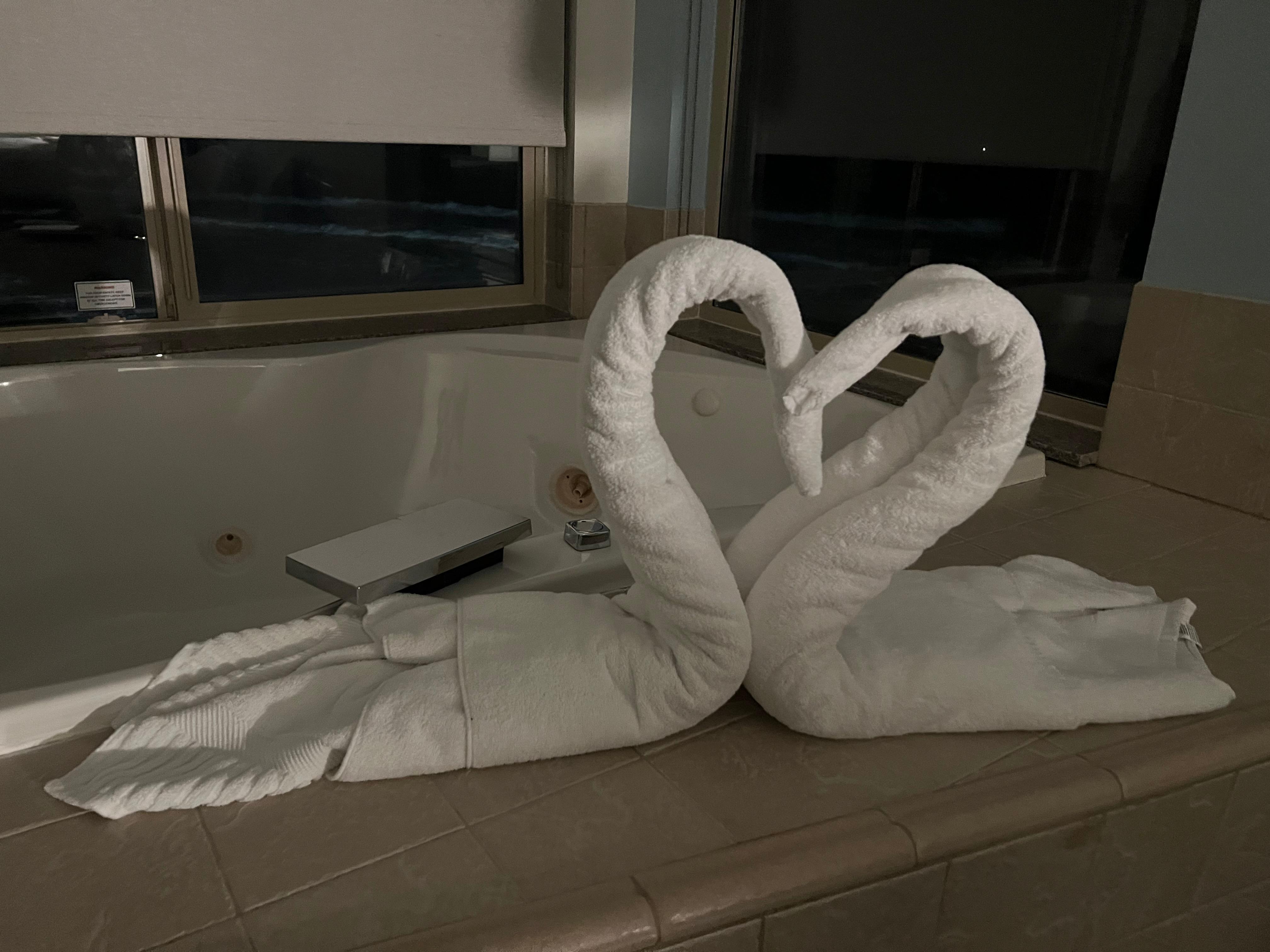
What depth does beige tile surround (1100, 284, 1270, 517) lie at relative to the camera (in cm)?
138

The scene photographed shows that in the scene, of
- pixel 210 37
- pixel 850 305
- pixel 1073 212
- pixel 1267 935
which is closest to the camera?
pixel 1267 935

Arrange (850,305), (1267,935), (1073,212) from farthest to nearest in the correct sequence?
(850,305) < (1073,212) < (1267,935)

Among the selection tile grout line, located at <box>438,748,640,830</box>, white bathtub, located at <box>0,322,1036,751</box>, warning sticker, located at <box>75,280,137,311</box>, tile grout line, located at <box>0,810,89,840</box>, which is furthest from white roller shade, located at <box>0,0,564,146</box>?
tile grout line, located at <box>438,748,640,830</box>

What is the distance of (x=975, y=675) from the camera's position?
88 cm

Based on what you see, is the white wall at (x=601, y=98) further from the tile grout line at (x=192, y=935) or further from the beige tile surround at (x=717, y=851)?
the tile grout line at (x=192, y=935)

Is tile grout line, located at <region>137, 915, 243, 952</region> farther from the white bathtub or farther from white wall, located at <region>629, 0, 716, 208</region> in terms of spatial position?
white wall, located at <region>629, 0, 716, 208</region>

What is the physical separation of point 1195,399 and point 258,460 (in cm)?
157

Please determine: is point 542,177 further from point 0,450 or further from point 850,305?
point 0,450

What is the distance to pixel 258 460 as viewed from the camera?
5.95ft

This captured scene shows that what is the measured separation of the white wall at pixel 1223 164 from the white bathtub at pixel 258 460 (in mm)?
508

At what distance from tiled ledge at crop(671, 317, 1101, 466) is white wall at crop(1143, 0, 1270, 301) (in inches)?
11.0

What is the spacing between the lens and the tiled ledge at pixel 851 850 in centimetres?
65

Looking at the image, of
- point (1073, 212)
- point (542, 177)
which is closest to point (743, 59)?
point (542, 177)

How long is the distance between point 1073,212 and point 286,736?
1554mm
